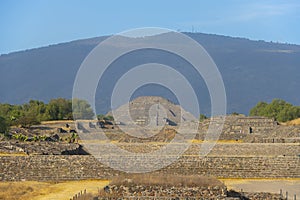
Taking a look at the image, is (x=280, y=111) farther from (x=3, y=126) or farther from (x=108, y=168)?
(x=108, y=168)

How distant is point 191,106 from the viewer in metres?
81.1

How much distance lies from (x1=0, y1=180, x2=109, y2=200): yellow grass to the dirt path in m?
5.58

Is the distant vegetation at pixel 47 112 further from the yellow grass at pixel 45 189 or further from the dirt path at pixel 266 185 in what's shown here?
the dirt path at pixel 266 185

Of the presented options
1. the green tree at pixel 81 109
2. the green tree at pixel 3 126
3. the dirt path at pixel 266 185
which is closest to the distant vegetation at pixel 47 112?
the green tree at pixel 81 109

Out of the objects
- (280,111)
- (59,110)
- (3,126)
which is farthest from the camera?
(280,111)

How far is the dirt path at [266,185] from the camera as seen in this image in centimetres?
2477

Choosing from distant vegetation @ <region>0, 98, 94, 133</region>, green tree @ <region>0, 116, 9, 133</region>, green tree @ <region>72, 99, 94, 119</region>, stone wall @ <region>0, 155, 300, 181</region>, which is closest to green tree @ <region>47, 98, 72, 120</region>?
distant vegetation @ <region>0, 98, 94, 133</region>

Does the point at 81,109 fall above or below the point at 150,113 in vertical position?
above

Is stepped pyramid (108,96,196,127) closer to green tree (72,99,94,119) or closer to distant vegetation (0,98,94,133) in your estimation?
distant vegetation (0,98,94,133)

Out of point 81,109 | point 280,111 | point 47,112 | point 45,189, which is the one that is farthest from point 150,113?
point 45,189

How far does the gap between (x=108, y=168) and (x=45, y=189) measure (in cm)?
350

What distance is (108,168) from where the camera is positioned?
28.6 metres

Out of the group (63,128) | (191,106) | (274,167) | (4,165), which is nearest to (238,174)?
(274,167)

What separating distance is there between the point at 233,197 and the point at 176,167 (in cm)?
888
